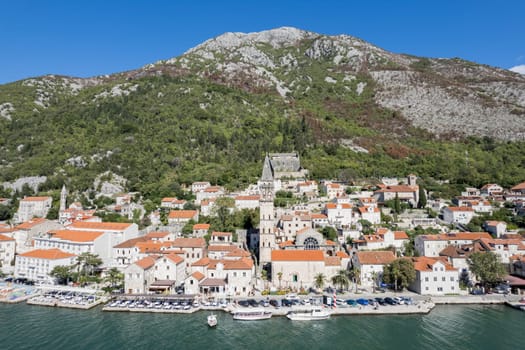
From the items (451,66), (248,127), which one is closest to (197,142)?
(248,127)

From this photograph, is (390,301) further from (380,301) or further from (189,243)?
(189,243)

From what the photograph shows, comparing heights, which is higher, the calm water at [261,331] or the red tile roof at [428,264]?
the red tile roof at [428,264]

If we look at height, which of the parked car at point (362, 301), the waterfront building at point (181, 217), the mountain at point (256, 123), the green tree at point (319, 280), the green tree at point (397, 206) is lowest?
the parked car at point (362, 301)

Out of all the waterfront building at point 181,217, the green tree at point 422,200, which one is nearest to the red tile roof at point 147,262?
the waterfront building at point 181,217

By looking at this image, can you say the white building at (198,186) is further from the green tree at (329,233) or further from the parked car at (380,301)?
the parked car at (380,301)

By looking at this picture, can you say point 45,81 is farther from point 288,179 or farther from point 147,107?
point 288,179
